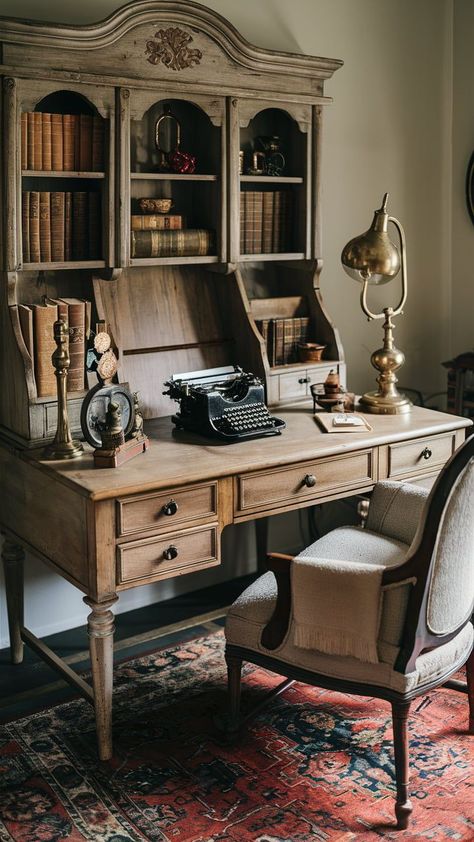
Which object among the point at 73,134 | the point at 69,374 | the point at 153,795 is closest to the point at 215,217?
the point at 73,134

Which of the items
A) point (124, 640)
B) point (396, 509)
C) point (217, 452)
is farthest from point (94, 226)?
point (124, 640)

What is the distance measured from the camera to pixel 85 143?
9.85ft

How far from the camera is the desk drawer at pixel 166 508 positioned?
2.57 m

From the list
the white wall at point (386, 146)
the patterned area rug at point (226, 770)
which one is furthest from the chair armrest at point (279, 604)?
the white wall at point (386, 146)

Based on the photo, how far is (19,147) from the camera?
285 centimetres

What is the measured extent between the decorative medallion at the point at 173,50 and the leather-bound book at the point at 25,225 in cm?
63

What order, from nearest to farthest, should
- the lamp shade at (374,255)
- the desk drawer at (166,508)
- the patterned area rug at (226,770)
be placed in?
1. the patterned area rug at (226,770)
2. the desk drawer at (166,508)
3. the lamp shade at (374,255)

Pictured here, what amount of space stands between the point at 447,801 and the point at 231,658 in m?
0.70

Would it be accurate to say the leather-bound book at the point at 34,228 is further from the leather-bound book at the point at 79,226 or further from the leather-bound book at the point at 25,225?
the leather-bound book at the point at 79,226

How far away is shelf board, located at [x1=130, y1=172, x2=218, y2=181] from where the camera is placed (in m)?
3.11

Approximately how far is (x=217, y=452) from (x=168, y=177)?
0.99 metres

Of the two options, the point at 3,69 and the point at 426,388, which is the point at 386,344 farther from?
the point at 3,69

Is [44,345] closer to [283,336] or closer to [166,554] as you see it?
[166,554]

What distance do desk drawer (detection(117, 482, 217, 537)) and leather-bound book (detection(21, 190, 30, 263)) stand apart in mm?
920
